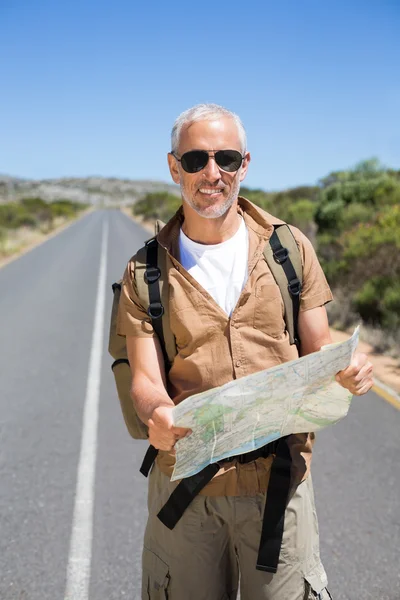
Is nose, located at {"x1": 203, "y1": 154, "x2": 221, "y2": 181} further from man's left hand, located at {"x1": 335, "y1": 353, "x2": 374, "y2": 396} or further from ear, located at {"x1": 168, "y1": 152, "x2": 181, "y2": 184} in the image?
man's left hand, located at {"x1": 335, "y1": 353, "x2": 374, "y2": 396}

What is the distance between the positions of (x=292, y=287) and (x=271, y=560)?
804 millimetres

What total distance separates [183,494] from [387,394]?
4.99 metres

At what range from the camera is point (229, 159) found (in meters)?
1.96

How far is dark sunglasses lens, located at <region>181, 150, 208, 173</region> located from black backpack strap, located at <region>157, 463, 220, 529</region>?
888 mm

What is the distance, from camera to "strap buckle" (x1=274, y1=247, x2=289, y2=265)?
1996 mm

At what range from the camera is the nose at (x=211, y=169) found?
1939 mm

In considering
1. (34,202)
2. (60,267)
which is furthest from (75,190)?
(60,267)

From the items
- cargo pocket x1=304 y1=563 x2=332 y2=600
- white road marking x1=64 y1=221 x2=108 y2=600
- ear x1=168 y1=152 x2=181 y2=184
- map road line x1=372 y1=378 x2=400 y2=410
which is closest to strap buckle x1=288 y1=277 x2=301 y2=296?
ear x1=168 y1=152 x2=181 y2=184

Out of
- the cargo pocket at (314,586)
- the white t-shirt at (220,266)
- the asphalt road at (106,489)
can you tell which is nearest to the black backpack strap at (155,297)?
the white t-shirt at (220,266)

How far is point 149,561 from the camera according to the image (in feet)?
6.61

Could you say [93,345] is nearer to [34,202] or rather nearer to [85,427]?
[85,427]

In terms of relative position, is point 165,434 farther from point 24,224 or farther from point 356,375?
point 24,224

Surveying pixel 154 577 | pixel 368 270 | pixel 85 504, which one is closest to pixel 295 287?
pixel 154 577

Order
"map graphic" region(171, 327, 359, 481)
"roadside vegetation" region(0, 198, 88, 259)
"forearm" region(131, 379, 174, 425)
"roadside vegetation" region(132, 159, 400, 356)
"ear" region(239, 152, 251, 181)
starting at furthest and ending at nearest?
"roadside vegetation" region(0, 198, 88, 259) < "roadside vegetation" region(132, 159, 400, 356) < "ear" region(239, 152, 251, 181) < "forearm" region(131, 379, 174, 425) < "map graphic" region(171, 327, 359, 481)
